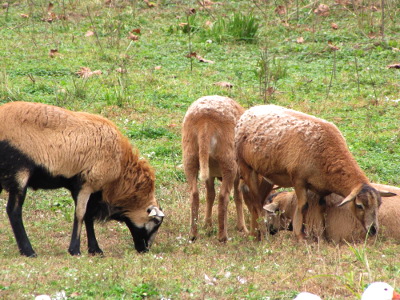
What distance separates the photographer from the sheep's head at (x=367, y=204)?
769 cm

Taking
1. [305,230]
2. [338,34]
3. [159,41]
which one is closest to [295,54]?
[338,34]

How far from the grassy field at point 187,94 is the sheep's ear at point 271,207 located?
0.43 metres

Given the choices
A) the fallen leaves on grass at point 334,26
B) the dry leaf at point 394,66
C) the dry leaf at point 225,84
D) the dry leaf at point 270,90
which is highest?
the fallen leaves on grass at point 334,26

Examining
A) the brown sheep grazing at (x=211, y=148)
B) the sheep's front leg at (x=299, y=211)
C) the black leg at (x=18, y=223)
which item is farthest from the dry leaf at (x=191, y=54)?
the black leg at (x=18, y=223)

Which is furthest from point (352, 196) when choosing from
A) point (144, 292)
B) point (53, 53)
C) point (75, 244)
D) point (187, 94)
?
point (53, 53)

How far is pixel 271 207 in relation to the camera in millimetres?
9039

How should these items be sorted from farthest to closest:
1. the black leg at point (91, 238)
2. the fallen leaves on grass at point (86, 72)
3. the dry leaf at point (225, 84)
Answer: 1. the fallen leaves on grass at point (86, 72)
2. the dry leaf at point (225, 84)
3. the black leg at point (91, 238)

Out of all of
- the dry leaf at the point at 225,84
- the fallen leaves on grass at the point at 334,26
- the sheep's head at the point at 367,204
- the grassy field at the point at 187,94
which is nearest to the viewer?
the grassy field at the point at 187,94

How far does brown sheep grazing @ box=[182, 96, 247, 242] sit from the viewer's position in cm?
863

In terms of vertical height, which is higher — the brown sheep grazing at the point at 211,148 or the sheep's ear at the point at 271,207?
the brown sheep grazing at the point at 211,148

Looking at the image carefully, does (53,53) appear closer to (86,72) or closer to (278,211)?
(86,72)

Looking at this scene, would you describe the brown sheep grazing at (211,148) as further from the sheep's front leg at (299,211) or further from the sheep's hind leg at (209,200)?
the sheep's front leg at (299,211)

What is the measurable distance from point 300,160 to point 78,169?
2.50 metres

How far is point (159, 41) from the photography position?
15.6m
